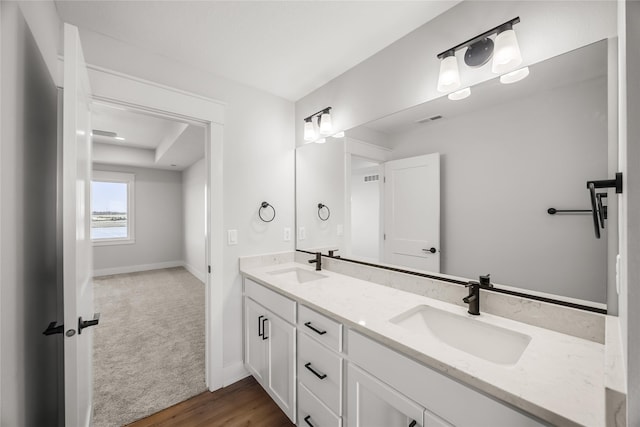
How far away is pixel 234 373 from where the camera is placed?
2.13 metres

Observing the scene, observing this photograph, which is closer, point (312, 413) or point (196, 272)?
point (312, 413)

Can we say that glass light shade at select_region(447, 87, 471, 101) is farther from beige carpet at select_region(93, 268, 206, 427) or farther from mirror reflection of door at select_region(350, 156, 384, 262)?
beige carpet at select_region(93, 268, 206, 427)

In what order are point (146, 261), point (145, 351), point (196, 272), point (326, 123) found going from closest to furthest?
point (326, 123) → point (145, 351) → point (196, 272) → point (146, 261)

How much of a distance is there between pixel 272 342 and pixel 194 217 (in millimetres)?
4562

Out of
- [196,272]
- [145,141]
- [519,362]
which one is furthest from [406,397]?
[145,141]

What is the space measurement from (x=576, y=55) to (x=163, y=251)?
7.17m

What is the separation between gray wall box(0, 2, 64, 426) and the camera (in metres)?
0.78

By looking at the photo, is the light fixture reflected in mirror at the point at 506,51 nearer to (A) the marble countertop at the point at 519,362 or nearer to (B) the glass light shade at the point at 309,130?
(A) the marble countertop at the point at 519,362

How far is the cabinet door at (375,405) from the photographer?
956mm

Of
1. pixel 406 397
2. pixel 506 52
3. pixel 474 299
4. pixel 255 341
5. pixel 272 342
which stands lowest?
pixel 255 341

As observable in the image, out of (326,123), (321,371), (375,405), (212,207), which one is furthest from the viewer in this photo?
(326,123)

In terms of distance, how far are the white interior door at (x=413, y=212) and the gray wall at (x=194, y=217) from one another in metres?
4.05

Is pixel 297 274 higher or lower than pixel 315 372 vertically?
higher

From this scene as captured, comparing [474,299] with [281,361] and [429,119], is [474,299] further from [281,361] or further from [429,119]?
[281,361]
